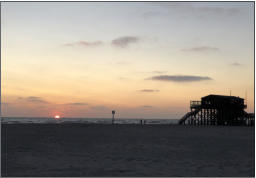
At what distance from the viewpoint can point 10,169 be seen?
11.0m

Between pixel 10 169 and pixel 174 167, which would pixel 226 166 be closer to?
pixel 174 167

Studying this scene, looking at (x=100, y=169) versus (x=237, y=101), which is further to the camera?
(x=237, y=101)

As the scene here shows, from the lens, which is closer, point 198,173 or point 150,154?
point 198,173

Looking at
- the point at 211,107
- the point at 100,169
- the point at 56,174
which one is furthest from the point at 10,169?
the point at 211,107

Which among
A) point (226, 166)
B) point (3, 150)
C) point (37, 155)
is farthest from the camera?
point (3, 150)

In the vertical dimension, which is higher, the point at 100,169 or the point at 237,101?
the point at 237,101

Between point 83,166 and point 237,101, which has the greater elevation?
point 237,101

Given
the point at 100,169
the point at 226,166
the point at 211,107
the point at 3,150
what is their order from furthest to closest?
the point at 211,107 < the point at 3,150 < the point at 226,166 < the point at 100,169

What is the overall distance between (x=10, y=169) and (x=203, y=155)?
8385 mm

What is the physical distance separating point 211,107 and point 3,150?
160ft

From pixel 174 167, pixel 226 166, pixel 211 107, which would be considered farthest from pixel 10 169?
pixel 211 107

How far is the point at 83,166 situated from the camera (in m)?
11.5

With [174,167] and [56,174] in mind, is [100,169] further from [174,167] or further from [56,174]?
[174,167]

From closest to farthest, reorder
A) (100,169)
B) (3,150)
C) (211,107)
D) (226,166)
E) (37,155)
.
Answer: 1. (100,169)
2. (226,166)
3. (37,155)
4. (3,150)
5. (211,107)
